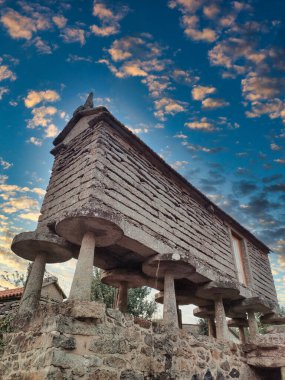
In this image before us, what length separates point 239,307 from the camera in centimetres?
808

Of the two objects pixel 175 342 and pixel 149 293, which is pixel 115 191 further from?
pixel 149 293

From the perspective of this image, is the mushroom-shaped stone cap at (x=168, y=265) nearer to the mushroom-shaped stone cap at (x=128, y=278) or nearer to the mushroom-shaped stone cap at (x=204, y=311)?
the mushroom-shaped stone cap at (x=128, y=278)

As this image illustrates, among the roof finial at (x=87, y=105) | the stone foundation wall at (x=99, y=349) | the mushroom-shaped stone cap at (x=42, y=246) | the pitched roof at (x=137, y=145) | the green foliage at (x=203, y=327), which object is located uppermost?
the roof finial at (x=87, y=105)

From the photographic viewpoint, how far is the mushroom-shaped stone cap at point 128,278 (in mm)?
6652

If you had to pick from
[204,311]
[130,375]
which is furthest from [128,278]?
[204,311]

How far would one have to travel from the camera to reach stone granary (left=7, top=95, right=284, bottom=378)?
480 cm

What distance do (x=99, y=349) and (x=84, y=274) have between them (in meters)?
1.08

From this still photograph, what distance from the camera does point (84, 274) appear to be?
4184 mm

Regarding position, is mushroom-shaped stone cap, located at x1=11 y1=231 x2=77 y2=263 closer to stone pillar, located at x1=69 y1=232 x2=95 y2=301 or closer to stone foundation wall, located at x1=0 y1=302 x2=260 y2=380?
stone pillar, located at x1=69 y1=232 x2=95 y2=301

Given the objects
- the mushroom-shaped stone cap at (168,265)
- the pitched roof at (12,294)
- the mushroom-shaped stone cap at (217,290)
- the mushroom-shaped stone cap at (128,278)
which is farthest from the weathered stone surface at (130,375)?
the pitched roof at (12,294)

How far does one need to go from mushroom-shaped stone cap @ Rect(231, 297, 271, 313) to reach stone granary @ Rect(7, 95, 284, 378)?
3 centimetres

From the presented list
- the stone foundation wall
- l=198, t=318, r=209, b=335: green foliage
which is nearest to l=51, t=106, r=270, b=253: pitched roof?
the stone foundation wall

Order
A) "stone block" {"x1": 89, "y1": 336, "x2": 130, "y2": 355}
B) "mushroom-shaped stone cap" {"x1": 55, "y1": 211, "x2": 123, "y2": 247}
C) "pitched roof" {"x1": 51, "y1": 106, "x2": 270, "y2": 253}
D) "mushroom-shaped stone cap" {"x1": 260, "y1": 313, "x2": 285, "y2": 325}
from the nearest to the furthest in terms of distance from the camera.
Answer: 1. "stone block" {"x1": 89, "y1": 336, "x2": 130, "y2": 355}
2. "mushroom-shaped stone cap" {"x1": 55, "y1": 211, "x2": 123, "y2": 247}
3. "pitched roof" {"x1": 51, "y1": 106, "x2": 270, "y2": 253}
4. "mushroom-shaped stone cap" {"x1": 260, "y1": 313, "x2": 285, "y2": 325}

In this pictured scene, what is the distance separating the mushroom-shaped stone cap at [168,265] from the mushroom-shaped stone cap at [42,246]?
1.51 metres
